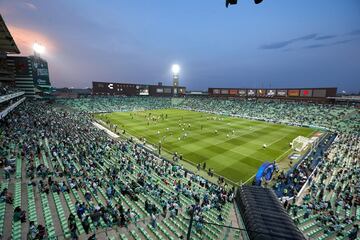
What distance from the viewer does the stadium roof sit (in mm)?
30969

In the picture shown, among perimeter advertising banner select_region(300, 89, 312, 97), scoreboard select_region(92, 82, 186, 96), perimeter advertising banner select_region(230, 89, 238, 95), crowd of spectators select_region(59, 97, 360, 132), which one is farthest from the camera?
perimeter advertising banner select_region(230, 89, 238, 95)

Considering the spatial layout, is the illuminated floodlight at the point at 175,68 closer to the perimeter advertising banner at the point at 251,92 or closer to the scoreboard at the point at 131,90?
the scoreboard at the point at 131,90

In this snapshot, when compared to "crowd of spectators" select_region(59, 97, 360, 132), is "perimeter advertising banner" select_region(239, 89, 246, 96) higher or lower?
higher

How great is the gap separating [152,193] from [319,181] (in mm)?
19179

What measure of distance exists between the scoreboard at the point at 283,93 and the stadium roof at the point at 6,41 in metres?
85.0

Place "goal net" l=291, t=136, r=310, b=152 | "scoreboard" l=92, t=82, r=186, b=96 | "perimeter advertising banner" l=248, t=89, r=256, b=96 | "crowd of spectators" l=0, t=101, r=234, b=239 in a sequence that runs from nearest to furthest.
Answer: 1. "crowd of spectators" l=0, t=101, r=234, b=239
2. "goal net" l=291, t=136, r=310, b=152
3. "perimeter advertising banner" l=248, t=89, r=256, b=96
4. "scoreboard" l=92, t=82, r=186, b=96

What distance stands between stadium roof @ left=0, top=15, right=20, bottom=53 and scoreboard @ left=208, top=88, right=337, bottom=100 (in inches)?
3346

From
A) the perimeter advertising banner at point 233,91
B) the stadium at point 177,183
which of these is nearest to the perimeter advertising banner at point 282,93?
the perimeter advertising banner at point 233,91

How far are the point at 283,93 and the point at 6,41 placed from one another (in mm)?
89084

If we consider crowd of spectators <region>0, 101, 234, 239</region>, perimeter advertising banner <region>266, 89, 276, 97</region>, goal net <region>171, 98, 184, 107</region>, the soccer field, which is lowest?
the soccer field

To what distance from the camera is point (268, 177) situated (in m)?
22.6

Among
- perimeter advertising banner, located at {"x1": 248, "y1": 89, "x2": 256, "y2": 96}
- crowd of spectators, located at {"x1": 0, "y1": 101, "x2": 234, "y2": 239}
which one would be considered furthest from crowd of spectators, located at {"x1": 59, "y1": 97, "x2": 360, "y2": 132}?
crowd of spectators, located at {"x1": 0, "y1": 101, "x2": 234, "y2": 239}

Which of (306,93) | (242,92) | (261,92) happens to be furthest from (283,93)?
(242,92)

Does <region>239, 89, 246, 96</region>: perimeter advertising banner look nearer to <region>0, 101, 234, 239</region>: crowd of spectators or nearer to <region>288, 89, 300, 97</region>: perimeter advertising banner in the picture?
<region>288, 89, 300, 97</region>: perimeter advertising banner
